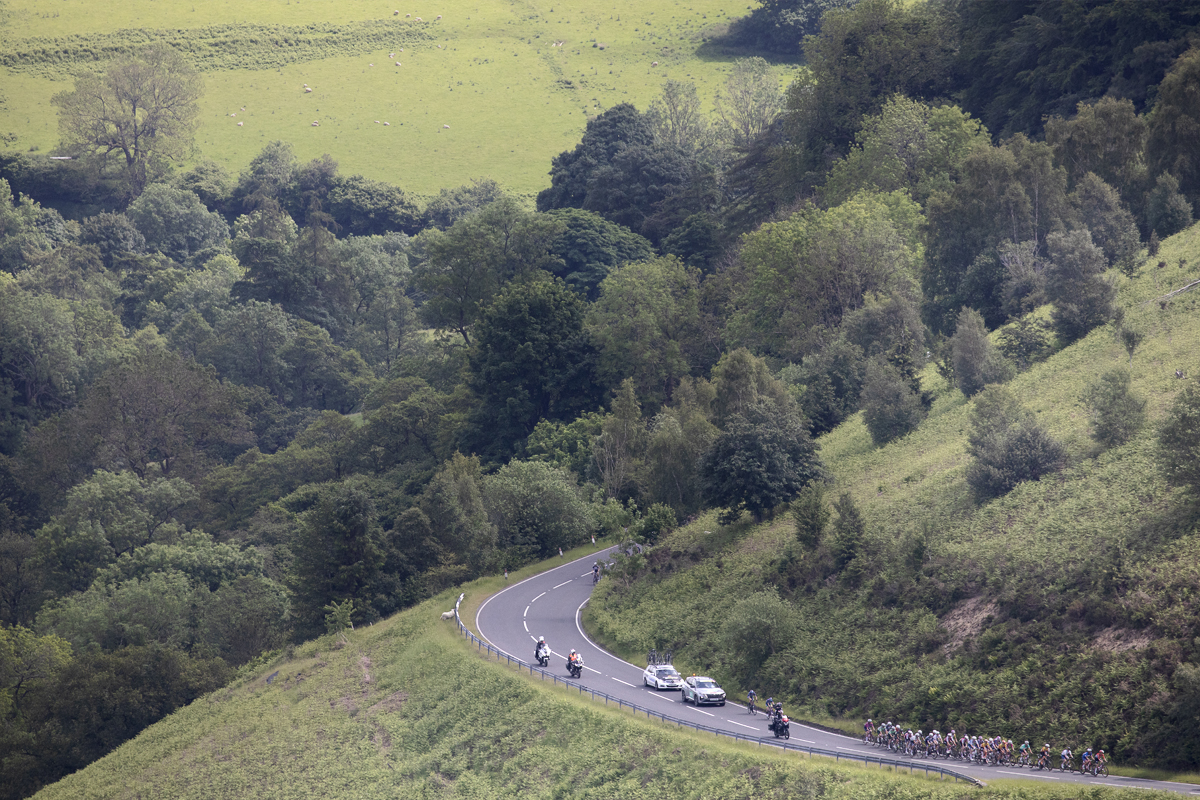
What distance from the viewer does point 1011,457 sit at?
4409cm

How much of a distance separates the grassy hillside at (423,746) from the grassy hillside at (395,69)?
98270 mm

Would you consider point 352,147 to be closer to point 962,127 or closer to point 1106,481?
point 962,127

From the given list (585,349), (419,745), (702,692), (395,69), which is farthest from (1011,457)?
(395,69)

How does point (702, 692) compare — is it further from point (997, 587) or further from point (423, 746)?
point (423, 746)

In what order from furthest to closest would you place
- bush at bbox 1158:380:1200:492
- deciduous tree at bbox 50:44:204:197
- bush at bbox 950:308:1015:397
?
deciduous tree at bbox 50:44:204:197 → bush at bbox 950:308:1015:397 → bush at bbox 1158:380:1200:492

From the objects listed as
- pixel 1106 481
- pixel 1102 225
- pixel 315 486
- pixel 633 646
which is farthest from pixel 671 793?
pixel 315 486

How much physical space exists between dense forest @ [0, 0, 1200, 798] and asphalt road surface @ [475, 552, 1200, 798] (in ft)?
16.7

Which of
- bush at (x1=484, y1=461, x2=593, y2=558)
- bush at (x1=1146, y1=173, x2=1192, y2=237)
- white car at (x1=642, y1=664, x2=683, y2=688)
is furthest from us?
bush at (x1=484, y1=461, x2=593, y2=558)

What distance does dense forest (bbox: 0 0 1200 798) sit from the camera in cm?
5800

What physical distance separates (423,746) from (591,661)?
298 inches

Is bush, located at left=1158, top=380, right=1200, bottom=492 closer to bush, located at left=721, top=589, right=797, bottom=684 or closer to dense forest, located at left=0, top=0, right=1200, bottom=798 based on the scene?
dense forest, located at left=0, top=0, right=1200, bottom=798

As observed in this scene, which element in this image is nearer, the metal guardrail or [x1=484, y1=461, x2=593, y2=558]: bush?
the metal guardrail

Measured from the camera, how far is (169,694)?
5744 centimetres

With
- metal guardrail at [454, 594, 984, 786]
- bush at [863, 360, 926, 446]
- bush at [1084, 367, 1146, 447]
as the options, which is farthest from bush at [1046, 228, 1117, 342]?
metal guardrail at [454, 594, 984, 786]
